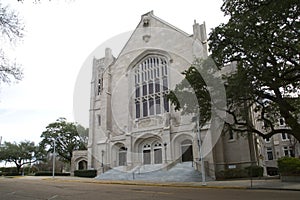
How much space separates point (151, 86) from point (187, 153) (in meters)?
9.49

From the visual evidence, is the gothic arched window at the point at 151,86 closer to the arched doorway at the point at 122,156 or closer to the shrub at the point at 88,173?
the arched doorway at the point at 122,156

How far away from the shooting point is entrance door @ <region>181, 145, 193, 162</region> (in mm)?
26109

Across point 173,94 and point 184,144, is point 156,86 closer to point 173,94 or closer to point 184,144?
point 184,144

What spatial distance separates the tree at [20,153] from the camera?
51.7 m

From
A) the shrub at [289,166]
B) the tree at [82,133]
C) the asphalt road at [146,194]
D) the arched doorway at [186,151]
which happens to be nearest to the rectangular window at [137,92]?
the arched doorway at [186,151]

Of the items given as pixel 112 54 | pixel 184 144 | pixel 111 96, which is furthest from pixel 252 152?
pixel 112 54

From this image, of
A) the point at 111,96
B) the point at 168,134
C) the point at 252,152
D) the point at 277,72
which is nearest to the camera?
the point at 277,72

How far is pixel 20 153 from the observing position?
52.2 metres

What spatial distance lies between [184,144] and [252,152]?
6.76 metres

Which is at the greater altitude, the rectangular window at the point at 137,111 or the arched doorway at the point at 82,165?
the rectangular window at the point at 137,111

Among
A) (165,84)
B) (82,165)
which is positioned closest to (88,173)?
(82,165)

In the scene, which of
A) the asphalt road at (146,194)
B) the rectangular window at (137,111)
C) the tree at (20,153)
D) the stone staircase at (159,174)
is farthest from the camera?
the tree at (20,153)

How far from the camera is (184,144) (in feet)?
88.3

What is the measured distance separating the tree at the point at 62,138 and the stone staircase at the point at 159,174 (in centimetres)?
2079
